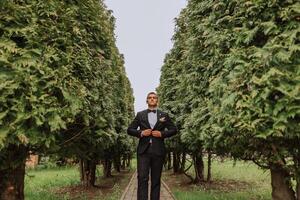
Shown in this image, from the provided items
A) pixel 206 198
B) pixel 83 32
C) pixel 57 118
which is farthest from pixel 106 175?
pixel 57 118

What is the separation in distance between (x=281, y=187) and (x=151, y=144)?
2.83 meters

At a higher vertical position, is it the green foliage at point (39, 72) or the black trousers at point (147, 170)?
the green foliage at point (39, 72)

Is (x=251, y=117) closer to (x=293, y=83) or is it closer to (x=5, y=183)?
(x=293, y=83)

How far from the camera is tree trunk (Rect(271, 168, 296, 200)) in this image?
28.0 feet

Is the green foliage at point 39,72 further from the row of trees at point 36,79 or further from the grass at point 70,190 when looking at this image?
the grass at point 70,190

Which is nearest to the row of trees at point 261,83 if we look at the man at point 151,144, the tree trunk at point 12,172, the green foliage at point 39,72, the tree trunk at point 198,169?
the man at point 151,144

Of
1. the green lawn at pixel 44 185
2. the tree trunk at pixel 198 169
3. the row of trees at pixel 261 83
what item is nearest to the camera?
the row of trees at pixel 261 83

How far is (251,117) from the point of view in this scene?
22.7 feet

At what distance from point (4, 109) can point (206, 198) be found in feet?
29.3

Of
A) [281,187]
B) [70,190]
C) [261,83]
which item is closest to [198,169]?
[70,190]

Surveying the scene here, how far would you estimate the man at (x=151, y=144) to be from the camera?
28.3 feet

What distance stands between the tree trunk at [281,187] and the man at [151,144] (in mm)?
2335

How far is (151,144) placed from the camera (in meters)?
8.63

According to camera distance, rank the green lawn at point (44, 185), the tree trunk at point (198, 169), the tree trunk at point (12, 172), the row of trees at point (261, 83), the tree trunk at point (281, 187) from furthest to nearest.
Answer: the tree trunk at point (198, 169)
the green lawn at point (44, 185)
the tree trunk at point (281, 187)
the tree trunk at point (12, 172)
the row of trees at point (261, 83)
